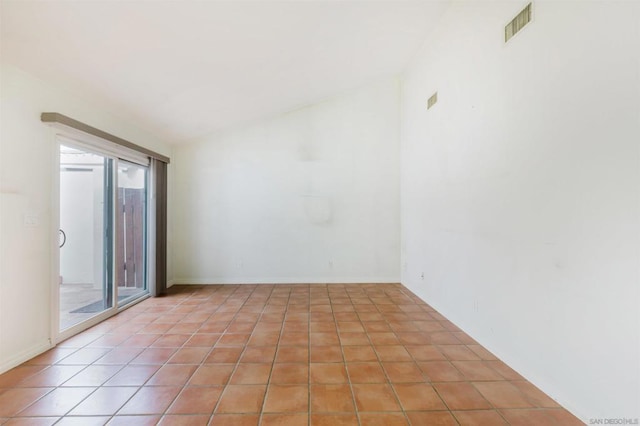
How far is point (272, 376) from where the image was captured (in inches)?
85.1

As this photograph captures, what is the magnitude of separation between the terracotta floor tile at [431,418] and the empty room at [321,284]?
0.01 meters

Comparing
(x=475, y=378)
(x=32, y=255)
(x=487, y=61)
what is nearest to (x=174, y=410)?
(x=32, y=255)

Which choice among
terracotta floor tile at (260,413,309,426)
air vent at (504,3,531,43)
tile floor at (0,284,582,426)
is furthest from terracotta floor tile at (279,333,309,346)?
air vent at (504,3,531,43)

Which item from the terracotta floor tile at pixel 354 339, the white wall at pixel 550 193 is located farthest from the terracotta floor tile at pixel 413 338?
the white wall at pixel 550 193

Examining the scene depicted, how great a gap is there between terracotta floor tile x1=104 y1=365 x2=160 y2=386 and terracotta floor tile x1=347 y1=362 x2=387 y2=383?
62.7 inches

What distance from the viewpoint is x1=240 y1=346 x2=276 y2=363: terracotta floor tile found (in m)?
2.40

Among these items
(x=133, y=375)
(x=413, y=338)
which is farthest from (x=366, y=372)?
(x=133, y=375)

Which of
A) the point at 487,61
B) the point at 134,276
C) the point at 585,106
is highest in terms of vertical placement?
the point at 487,61

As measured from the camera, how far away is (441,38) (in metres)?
3.44

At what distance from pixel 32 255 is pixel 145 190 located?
2004mm

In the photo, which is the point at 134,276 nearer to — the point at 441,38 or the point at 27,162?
the point at 27,162

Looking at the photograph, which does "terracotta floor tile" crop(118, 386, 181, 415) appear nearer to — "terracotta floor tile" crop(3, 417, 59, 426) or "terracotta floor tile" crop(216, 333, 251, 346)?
"terracotta floor tile" crop(3, 417, 59, 426)

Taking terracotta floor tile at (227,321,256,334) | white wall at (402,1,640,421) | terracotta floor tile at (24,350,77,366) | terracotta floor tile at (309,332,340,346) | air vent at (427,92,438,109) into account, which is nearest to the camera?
white wall at (402,1,640,421)

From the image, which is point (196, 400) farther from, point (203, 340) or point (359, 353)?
point (359, 353)
